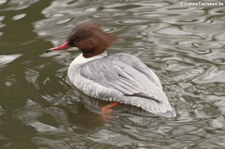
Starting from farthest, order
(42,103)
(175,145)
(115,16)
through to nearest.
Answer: (115,16), (42,103), (175,145)

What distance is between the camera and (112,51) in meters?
8.62

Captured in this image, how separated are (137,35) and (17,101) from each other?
2326 millimetres

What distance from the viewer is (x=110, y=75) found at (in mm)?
7266

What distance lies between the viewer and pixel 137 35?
Answer: 29.1ft

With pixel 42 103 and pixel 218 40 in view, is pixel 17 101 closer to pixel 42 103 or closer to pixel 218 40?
pixel 42 103

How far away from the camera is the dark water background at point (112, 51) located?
6.32m

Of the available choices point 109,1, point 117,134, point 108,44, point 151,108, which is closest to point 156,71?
point 108,44

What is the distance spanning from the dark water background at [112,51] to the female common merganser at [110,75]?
148mm

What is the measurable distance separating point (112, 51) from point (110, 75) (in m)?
1.39

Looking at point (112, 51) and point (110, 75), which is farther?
point (112, 51)

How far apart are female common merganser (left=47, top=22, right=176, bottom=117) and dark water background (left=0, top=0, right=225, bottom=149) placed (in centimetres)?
15

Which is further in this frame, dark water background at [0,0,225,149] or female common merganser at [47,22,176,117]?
female common merganser at [47,22,176,117]

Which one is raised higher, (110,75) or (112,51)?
(110,75)

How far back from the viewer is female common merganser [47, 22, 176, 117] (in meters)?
6.82
